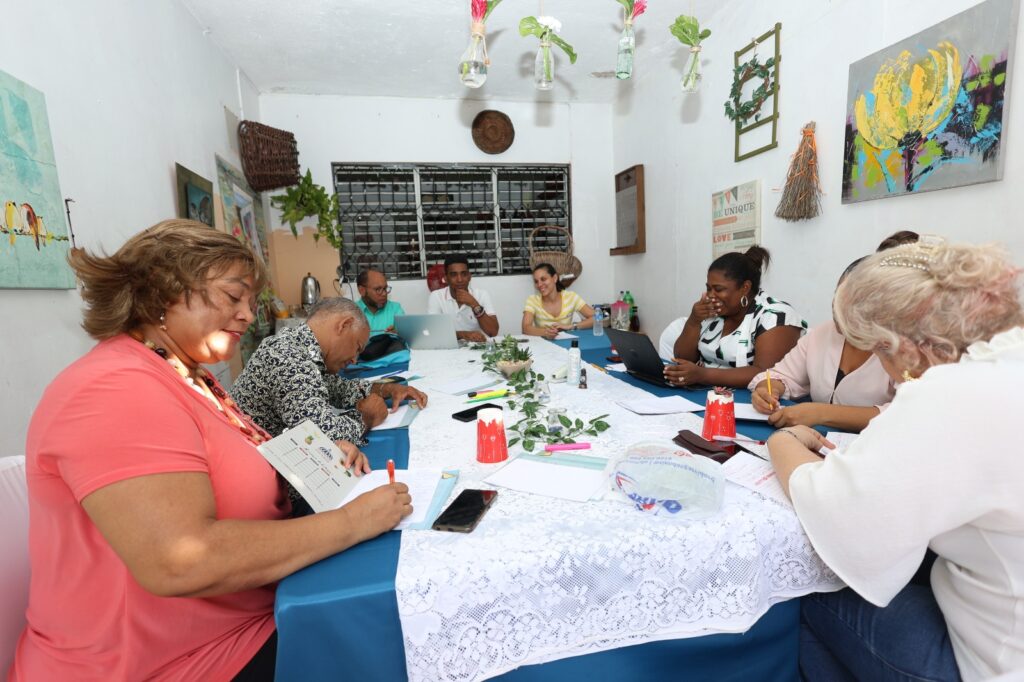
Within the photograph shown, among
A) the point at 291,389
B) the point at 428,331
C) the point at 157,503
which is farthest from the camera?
the point at 428,331

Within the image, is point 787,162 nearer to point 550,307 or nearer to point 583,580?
point 550,307

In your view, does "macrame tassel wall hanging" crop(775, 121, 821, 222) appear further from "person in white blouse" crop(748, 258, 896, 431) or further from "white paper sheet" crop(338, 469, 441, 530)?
"white paper sheet" crop(338, 469, 441, 530)

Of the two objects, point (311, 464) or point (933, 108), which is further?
point (933, 108)

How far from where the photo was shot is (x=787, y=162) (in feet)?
9.29

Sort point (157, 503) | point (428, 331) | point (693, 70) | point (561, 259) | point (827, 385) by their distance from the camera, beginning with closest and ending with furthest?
point (157, 503) < point (827, 385) < point (693, 70) < point (428, 331) < point (561, 259)

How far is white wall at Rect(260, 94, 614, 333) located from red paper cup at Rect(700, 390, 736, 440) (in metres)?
3.75

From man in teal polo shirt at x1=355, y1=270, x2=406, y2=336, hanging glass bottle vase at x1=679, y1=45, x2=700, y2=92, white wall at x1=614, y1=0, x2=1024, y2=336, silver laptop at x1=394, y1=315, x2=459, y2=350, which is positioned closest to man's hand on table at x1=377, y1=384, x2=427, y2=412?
silver laptop at x1=394, y1=315, x2=459, y2=350

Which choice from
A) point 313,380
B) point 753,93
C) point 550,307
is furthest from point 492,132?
point 313,380

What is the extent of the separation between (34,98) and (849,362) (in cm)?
287

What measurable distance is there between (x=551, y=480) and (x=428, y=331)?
2198mm

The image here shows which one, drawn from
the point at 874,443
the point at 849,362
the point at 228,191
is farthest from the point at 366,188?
the point at 874,443

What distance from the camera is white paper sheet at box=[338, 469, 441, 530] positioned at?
0.99m

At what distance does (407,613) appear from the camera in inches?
31.2

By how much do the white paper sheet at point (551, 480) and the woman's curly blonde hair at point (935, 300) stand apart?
0.65 meters
